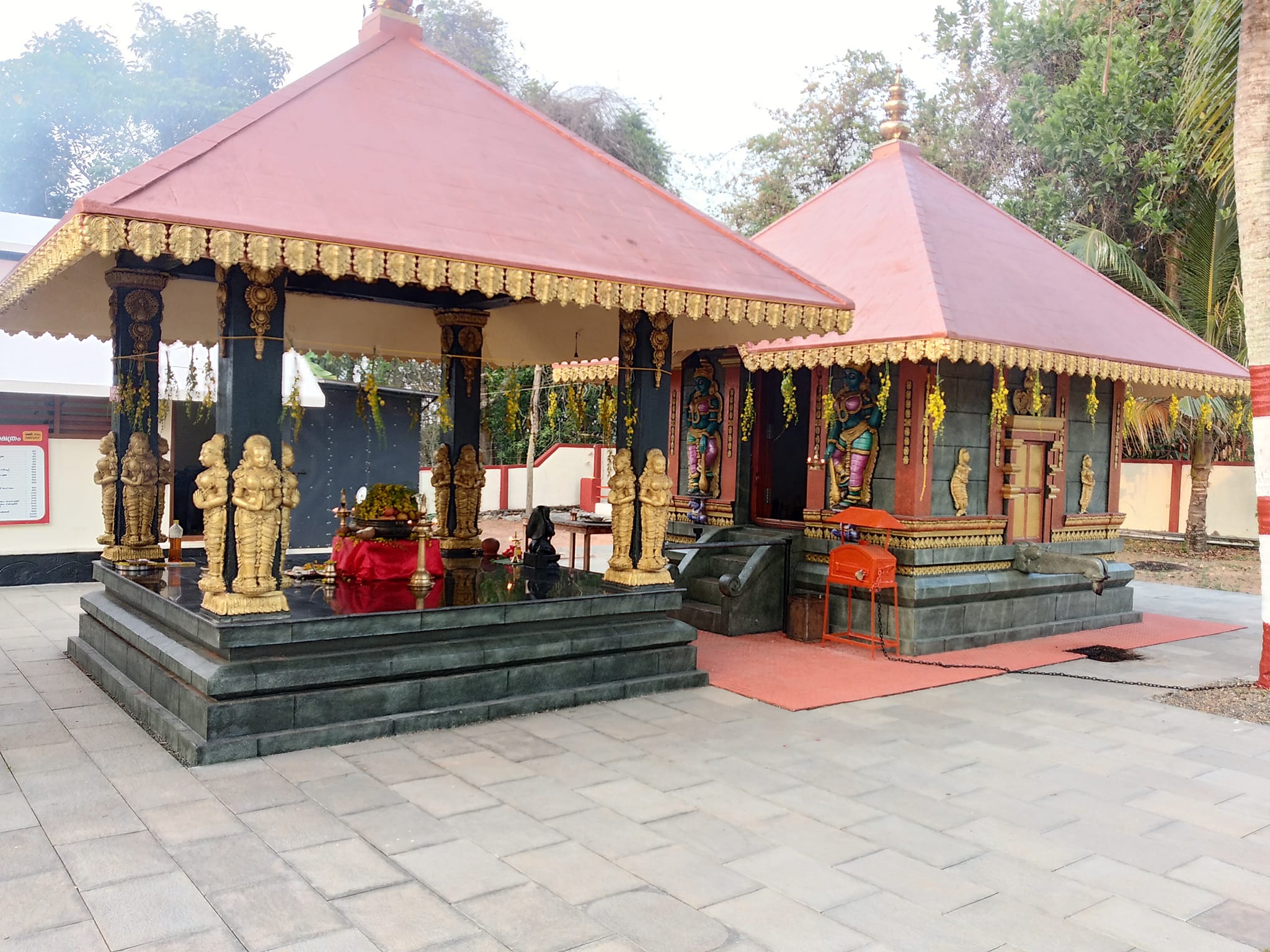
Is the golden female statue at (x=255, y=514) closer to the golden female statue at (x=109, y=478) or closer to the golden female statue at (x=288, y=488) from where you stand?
the golden female statue at (x=288, y=488)

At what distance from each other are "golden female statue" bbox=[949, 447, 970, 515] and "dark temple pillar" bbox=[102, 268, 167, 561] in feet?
23.8

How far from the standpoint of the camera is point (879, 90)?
82.1 ft

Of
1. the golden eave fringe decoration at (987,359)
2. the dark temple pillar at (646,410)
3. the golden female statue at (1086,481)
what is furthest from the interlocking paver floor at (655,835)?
the golden female statue at (1086,481)

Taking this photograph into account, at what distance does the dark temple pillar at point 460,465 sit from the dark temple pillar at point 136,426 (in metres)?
2.61

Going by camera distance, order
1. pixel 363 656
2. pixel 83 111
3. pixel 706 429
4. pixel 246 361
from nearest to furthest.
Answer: pixel 246 361 < pixel 363 656 < pixel 706 429 < pixel 83 111

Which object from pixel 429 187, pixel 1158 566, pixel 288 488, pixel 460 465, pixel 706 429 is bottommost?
pixel 1158 566

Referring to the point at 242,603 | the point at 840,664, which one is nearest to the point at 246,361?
the point at 242,603

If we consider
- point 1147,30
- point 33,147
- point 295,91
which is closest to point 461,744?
point 295,91

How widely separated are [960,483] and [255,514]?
6.56 metres

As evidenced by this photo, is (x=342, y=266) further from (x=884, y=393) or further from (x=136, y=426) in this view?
(x=884, y=393)

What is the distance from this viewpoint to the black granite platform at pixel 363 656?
18.6 feet

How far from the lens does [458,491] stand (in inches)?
391

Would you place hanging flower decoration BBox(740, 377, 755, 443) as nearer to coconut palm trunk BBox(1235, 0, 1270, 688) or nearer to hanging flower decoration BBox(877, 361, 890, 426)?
hanging flower decoration BBox(877, 361, 890, 426)

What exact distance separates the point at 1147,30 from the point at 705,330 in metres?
14.0
